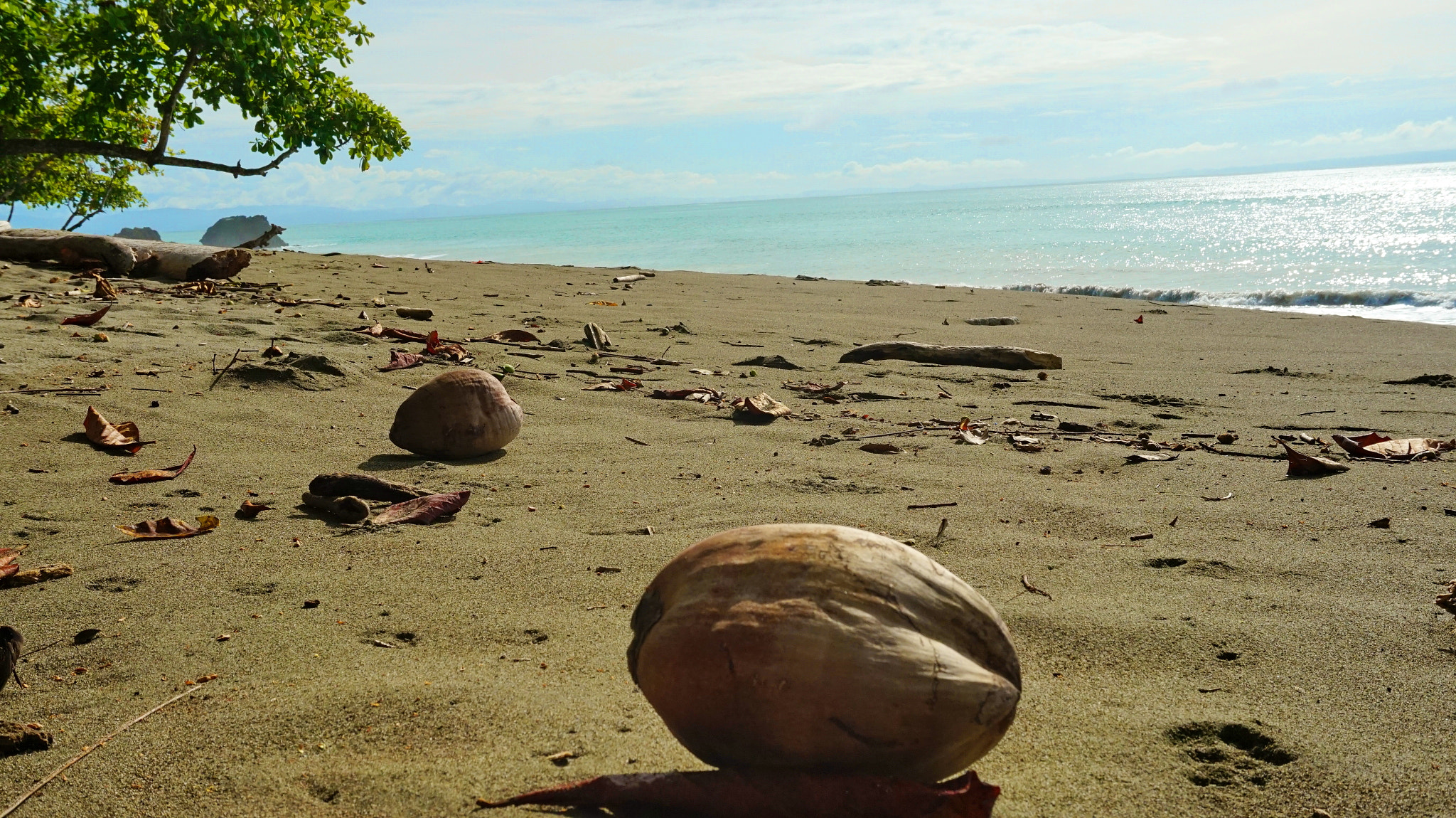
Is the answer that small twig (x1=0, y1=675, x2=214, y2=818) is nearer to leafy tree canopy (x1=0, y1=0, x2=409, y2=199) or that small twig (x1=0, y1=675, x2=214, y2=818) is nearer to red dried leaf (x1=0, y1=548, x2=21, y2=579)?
red dried leaf (x1=0, y1=548, x2=21, y2=579)

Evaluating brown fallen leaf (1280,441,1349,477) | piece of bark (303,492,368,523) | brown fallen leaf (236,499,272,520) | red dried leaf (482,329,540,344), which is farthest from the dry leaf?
red dried leaf (482,329,540,344)

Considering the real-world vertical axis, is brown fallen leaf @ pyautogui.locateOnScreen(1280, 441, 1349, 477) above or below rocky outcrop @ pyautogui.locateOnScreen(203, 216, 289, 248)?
below

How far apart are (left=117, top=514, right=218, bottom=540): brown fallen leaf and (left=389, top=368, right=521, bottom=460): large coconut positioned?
3.27 ft

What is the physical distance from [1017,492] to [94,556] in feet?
9.12

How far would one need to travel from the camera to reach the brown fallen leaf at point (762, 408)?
462 cm

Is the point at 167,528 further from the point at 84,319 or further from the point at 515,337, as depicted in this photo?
the point at 515,337

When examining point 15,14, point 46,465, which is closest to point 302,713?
point 46,465

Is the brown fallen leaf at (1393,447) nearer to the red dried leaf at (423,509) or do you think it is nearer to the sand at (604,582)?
the sand at (604,582)

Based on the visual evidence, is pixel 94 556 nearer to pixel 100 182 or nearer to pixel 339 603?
pixel 339 603

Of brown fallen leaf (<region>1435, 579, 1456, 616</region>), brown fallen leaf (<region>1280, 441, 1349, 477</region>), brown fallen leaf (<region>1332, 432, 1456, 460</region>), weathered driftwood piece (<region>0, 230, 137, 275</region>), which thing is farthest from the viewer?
weathered driftwood piece (<region>0, 230, 137, 275</region>)

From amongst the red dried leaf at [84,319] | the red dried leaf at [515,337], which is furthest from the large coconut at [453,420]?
the red dried leaf at [84,319]

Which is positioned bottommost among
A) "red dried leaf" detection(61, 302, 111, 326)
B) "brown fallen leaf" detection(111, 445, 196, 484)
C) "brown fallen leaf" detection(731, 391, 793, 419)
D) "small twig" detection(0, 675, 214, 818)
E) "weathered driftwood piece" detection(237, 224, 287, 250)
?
"small twig" detection(0, 675, 214, 818)

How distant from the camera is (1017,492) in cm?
344

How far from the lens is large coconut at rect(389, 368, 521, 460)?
3.79 m
